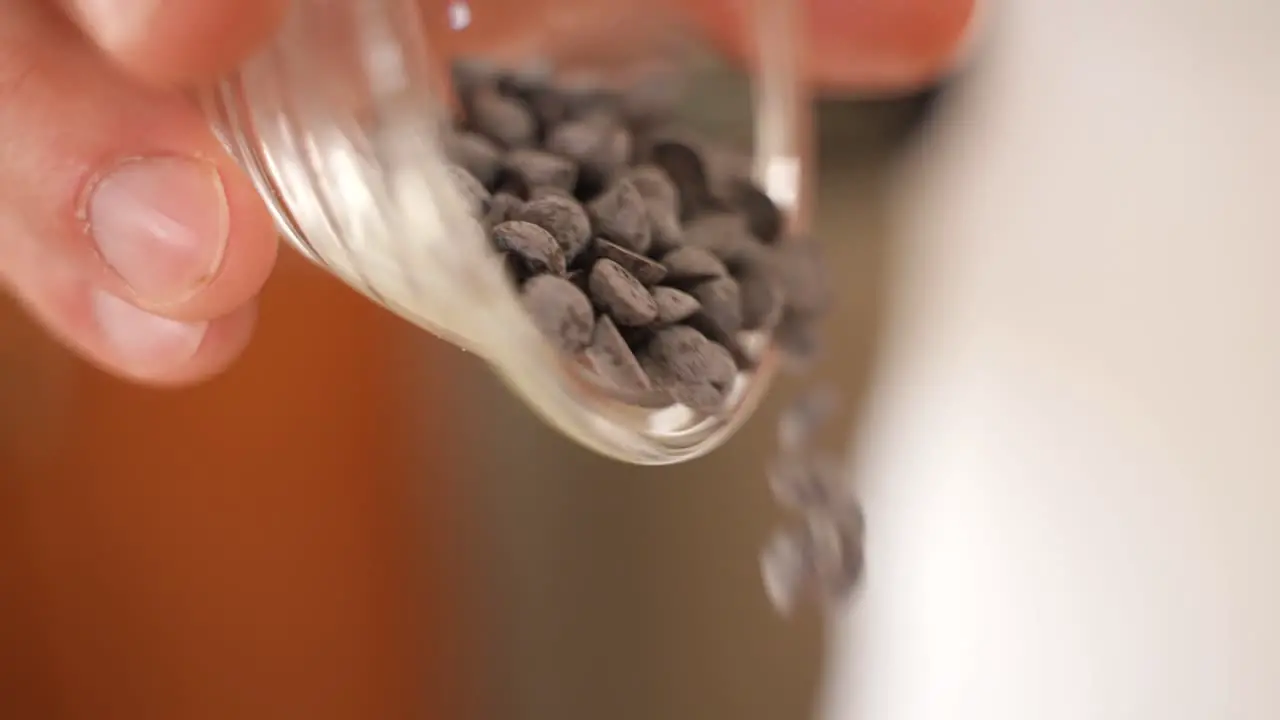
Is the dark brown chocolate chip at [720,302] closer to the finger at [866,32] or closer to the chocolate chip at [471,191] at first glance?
the chocolate chip at [471,191]

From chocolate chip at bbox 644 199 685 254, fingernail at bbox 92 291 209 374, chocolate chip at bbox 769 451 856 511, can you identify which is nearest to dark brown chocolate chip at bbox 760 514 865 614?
chocolate chip at bbox 769 451 856 511

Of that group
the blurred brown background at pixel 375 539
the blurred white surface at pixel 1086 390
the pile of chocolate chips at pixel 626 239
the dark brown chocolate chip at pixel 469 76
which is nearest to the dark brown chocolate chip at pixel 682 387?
the pile of chocolate chips at pixel 626 239

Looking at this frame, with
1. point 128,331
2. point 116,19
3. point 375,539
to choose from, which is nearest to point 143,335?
point 128,331

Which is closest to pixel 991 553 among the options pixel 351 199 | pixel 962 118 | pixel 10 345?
pixel 962 118

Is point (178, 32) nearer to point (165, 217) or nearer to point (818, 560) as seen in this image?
point (165, 217)

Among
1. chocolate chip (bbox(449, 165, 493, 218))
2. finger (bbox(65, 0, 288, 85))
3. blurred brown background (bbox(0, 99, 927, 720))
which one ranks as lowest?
blurred brown background (bbox(0, 99, 927, 720))

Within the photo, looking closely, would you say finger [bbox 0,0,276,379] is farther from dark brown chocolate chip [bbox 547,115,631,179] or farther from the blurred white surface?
the blurred white surface
